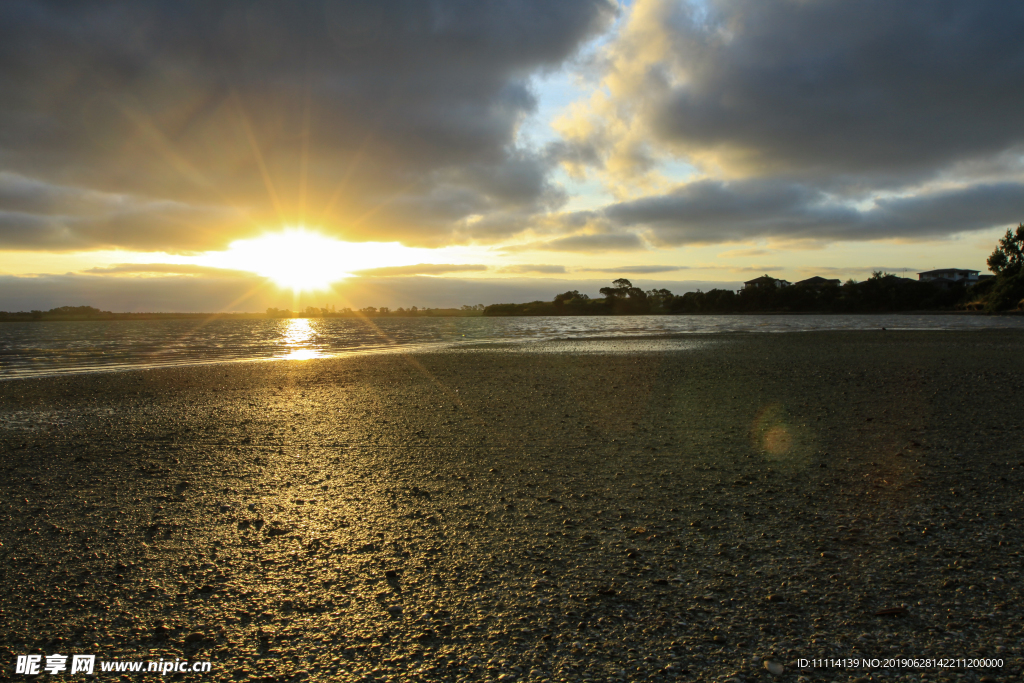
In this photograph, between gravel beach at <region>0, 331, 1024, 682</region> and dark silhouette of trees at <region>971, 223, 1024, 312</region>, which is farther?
dark silhouette of trees at <region>971, 223, 1024, 312</region>

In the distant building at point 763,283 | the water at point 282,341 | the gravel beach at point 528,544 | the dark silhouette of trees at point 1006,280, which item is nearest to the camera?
the gravel beach at point 528,544

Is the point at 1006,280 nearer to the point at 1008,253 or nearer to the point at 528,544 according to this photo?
the point at 1008,253

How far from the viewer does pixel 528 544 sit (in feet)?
15.1

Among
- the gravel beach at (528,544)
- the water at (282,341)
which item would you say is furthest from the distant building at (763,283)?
the gravel beach at (528,544)

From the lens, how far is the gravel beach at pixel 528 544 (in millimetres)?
3148

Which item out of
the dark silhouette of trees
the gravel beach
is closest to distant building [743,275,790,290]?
the dark silhouette of trees

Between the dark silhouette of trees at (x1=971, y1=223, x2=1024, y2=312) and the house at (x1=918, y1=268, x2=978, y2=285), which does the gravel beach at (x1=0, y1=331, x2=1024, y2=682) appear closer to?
the dark silhouette of trees at (x1=971, y1=223, x2=1024, y2=312)

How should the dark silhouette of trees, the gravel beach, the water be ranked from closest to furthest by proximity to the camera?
the gravel beach < the water < the dark silhouette of trees

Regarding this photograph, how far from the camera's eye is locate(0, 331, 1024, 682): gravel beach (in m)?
3.15

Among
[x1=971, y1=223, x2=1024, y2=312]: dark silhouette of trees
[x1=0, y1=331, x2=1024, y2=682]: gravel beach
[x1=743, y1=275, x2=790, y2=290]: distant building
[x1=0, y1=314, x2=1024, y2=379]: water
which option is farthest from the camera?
[x1=743, y1=275, x2=790, y2=290]: distant building

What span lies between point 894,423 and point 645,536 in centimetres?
667

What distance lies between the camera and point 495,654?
3.11 m

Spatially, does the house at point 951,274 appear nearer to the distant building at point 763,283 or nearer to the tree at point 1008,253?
the distant building at point 763,283

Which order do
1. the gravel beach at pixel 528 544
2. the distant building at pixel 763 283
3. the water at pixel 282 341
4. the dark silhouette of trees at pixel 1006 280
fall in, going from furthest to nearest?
the distant building at pixel 763 283 → the dark silhouette of trees at pixel 1006 280 → the water at pixel 282 341 → the gravel beach at pixel 528 544
